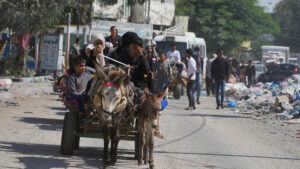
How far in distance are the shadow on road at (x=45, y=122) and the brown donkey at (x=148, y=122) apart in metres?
4.37

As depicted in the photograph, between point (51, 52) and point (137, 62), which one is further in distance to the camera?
point (51, 52)

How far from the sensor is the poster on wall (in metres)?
28.3

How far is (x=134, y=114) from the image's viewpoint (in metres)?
8.27

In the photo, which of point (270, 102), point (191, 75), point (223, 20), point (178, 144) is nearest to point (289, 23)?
point (223, 20)

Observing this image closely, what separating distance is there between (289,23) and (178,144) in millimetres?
85742

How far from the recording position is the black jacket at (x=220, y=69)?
19766 mm

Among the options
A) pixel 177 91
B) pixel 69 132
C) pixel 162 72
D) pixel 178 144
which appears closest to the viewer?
pixel 69 132

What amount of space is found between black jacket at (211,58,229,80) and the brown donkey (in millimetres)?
11831

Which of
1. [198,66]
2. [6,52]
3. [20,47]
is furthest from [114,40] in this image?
[6,52]

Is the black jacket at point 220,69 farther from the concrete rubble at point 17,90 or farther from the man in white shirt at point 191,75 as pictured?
the concrete rubble at point 17,90

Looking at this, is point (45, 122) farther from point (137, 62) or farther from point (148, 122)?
point (148, 122)

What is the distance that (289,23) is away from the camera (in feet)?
305

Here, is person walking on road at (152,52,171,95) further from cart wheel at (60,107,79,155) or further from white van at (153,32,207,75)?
white van at (153,32,207,75)

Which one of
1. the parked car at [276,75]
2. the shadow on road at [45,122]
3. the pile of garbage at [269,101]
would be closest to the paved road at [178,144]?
the shadow on road at [45,122]
